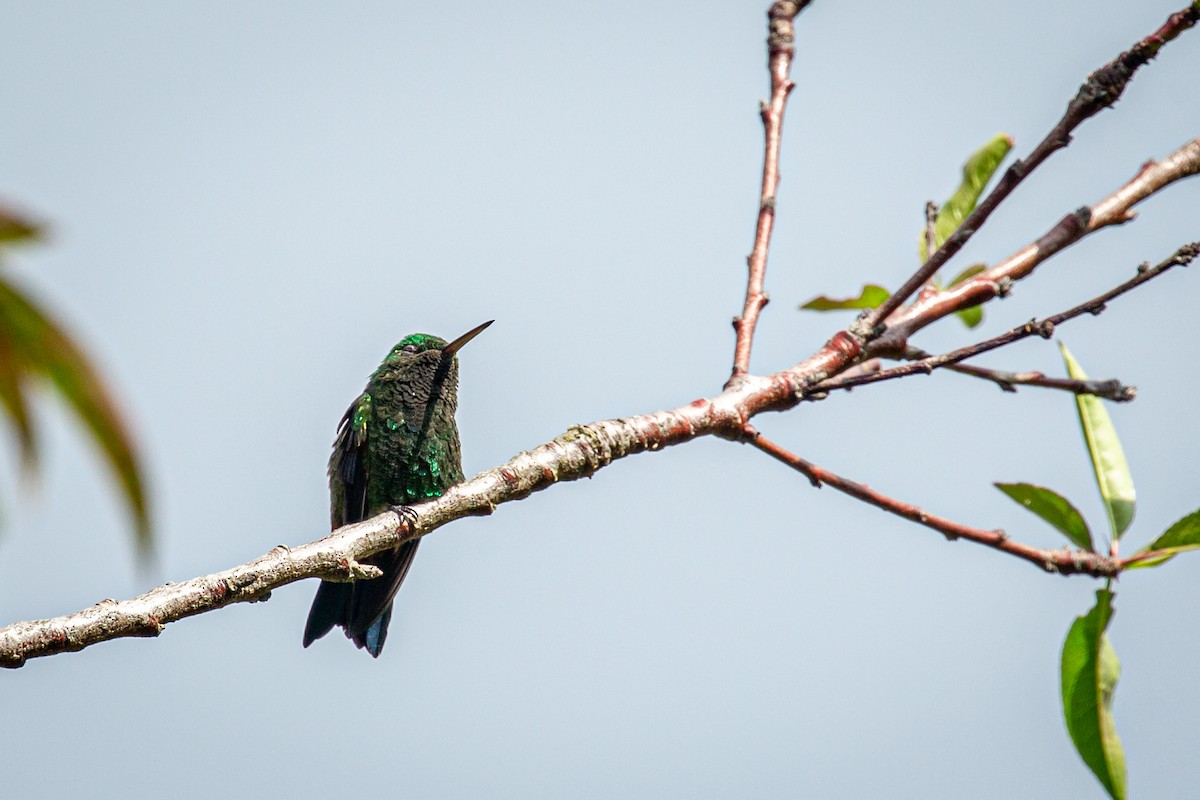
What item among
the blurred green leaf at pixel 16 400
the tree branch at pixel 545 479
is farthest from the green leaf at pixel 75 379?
the tree branch at pixel 545 479

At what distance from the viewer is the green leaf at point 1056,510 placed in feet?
10.8

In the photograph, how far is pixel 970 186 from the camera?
438 centimetres

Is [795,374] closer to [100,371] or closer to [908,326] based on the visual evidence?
[908,326]

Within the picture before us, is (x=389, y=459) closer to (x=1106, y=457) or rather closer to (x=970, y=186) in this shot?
(x=970, y=186)

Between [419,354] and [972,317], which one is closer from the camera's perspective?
[972,317]

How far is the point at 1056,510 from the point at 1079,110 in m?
1.20

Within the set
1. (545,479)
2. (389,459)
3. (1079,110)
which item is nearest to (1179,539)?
(1079,110)

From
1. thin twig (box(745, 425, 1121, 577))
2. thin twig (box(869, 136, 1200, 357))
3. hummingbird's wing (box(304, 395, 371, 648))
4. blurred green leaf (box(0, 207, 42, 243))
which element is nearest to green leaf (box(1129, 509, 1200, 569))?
thin twig (box(745, 425, 1121, 577))

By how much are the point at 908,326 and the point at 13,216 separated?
10.7 feet

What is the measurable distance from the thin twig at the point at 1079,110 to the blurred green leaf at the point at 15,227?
2.92 m

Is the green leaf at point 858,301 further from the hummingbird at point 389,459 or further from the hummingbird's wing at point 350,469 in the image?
the hummingbird's wing at point 350,469

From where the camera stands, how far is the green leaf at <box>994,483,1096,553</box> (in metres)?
3.29

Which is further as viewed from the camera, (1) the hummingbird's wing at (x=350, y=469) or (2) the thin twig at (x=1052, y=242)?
(1) the hummingbird's wing at (x=350, y=469)

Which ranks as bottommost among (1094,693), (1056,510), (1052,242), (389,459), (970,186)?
(1094,693)
